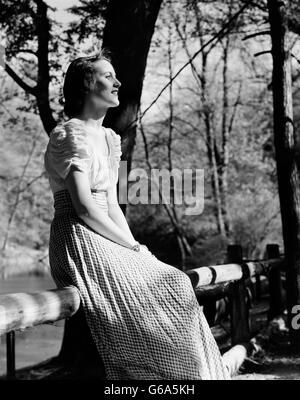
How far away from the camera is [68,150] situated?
8.02ft

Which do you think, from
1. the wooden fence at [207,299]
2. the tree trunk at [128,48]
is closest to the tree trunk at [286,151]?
the wooden fence at [207,299]

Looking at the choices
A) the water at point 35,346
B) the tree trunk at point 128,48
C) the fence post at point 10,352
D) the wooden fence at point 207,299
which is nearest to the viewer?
the wooden fence at point 207,299

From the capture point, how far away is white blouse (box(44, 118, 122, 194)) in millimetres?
2434

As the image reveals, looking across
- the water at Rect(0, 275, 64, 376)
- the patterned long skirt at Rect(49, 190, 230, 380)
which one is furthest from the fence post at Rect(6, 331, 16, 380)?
the water at Rect(0, 275, 64, 376)

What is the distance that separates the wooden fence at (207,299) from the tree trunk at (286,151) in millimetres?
370

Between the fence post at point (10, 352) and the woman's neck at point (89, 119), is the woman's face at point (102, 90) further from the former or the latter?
the fence post at point (10, 352)

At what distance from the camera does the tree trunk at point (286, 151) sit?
6.15 metres

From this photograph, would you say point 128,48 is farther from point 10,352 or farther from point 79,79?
point 10,352

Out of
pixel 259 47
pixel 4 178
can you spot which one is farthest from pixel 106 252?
pixel 4 178

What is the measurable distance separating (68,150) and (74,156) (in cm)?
4

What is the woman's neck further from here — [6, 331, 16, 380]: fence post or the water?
the water
